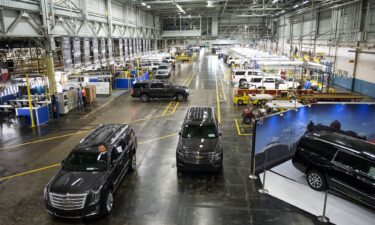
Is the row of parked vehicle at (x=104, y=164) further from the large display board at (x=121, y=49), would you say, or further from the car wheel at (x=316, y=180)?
the large display board at (x=121, y=49)

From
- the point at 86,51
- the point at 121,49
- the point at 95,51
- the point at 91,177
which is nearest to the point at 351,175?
the point at 91,177

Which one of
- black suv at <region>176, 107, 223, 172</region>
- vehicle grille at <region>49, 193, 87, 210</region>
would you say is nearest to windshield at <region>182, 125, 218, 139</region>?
black suv at <region>176, 107, 223, 172</region>

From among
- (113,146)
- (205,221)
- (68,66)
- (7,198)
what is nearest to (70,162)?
(113,146)

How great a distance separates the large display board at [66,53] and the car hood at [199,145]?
55.1ft

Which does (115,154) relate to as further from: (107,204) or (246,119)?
(246,119)

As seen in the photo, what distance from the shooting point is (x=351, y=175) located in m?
7.93

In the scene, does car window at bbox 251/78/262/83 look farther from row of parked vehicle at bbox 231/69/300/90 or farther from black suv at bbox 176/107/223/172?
black suv at bbox 176/107/223/172

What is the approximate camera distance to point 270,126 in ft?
30.5

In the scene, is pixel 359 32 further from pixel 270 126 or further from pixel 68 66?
pixel 68 66

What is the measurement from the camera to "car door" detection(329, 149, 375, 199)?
769 cm

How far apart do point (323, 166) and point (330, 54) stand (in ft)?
90.5

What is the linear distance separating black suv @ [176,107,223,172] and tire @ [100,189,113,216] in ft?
9.40

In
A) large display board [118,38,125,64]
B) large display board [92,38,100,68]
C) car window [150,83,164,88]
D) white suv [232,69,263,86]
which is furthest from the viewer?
large display board [118,38,125,64]

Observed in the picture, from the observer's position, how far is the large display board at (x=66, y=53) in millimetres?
22469
